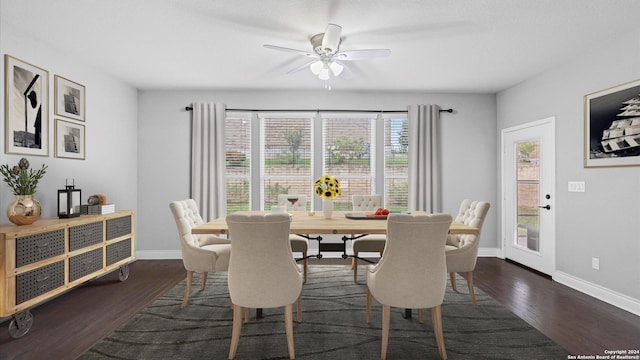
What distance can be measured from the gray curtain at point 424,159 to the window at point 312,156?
0.57 ft

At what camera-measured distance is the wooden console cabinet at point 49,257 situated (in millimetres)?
2307

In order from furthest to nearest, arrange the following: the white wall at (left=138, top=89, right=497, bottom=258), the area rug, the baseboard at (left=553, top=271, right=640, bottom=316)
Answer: the white wall at (left=138, top=89, right=497, bottom=258)
the baseboard at (left=553, top=271, right=640, bottom=316)
the area rug

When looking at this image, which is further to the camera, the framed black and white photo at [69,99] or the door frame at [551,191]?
the door frame at [551,191]

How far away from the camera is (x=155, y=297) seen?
10.6 feet

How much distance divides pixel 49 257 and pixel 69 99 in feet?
6.02

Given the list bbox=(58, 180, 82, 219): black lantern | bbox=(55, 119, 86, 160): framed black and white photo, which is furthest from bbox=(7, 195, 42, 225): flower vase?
bbox=(55, 119, 86, 160): framed black and white photo

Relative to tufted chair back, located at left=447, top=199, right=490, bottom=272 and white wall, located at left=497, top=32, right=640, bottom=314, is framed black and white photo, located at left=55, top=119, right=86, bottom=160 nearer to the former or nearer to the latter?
tufted chair back, located at left=447, top=199, right=490, bottom=272

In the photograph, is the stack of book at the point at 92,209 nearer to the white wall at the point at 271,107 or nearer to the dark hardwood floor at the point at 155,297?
the dark hardwood floor at the point at 155,297

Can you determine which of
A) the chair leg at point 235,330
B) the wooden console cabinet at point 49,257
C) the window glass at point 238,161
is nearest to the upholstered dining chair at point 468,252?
the chair leg at point 235,330

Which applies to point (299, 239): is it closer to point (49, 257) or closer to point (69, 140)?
point (49, 257)

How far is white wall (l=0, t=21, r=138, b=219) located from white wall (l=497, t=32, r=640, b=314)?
5525 mm

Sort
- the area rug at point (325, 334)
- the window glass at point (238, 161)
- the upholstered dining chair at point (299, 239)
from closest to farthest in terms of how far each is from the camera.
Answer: the area rug at point (325, 334) → the upholstered dining chair at point (299, 239) → the window glass at point (238, 161)

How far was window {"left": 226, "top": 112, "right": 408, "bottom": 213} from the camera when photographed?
496 cm

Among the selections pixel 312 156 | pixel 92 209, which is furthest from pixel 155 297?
pixel 312 156
